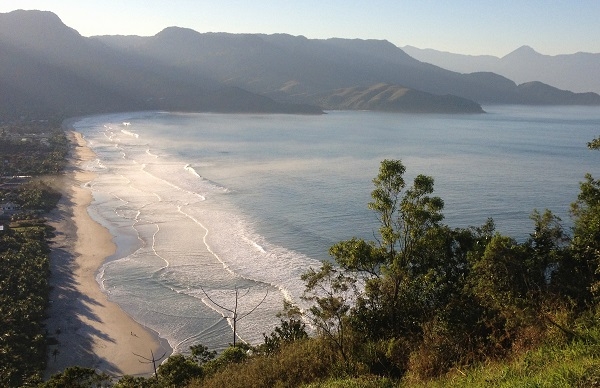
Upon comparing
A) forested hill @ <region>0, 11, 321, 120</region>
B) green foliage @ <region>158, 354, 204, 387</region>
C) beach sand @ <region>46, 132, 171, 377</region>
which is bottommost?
beach sand @ <region>46, 132, 171, 377</region>

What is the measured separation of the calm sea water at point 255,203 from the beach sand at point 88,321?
686 millimetres

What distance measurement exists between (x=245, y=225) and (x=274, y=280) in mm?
9299

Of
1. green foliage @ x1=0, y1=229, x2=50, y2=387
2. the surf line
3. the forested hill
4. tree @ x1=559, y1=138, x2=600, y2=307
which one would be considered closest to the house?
green foliage @ x1=0, y1=229, x2=50, y2=387

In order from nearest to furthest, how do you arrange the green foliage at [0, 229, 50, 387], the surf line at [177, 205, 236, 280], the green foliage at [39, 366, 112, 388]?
the green foliage at [39, 366, 112, 388]
the green foliage at [0, 229, 50, 387]
the surf line at [177, 205, 236, 280]

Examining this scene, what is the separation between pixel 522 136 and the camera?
88.8 metres

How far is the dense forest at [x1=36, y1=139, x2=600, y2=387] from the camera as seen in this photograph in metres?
7.32

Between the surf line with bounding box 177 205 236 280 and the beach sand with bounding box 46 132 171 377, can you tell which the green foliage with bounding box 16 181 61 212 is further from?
the surf line with bounding box 177 205 236 280

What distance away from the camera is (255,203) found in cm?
3672

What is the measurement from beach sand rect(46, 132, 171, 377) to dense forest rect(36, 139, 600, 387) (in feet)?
15.4

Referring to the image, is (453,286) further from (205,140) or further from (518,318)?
(205,140)

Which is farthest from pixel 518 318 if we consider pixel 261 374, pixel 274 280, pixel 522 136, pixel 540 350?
pixel 522 136

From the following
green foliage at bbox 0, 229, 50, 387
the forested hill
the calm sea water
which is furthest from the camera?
the forested hill

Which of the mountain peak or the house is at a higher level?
the mountain peak

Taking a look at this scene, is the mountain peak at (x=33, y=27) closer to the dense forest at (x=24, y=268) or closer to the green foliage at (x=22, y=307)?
the dense forest at (x=24, y=268)
